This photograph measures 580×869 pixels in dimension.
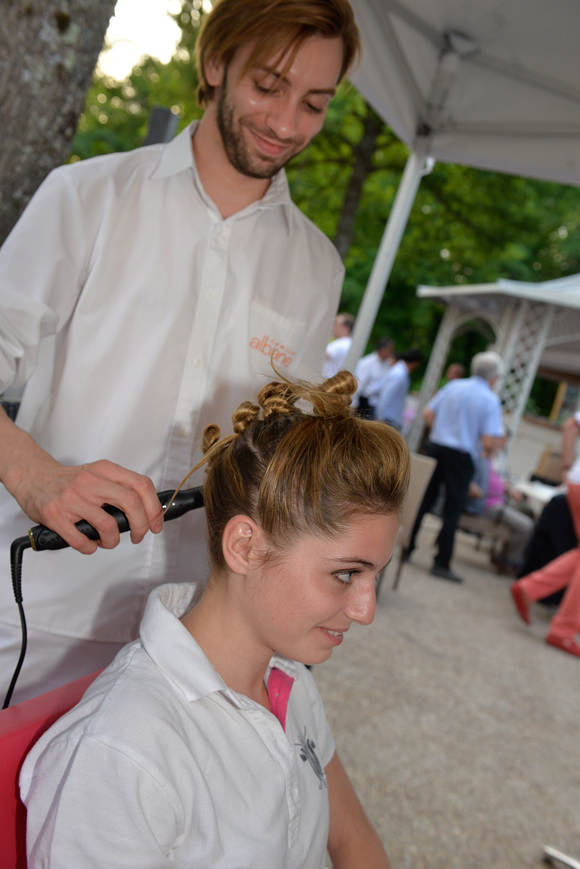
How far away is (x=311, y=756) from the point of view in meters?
1.19

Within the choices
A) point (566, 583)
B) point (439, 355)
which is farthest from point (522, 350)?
point (566, 583)

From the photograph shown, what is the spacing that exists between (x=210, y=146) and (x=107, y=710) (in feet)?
3.89

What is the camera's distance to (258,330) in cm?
153

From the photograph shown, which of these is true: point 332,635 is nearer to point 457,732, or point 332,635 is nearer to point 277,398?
point 277,398

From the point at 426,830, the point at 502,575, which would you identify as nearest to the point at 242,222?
the point at 426,830

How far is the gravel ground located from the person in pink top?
0.13m

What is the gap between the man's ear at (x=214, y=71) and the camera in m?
1.42

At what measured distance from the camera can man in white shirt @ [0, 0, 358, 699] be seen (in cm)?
127

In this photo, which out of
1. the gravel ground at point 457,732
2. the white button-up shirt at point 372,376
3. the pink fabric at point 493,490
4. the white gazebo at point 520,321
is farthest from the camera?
the white gazebo at point 520,321

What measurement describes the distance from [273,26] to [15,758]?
4.53 feet

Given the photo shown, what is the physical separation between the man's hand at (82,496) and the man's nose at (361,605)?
13.7 inches

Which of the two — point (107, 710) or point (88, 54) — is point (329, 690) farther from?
point (88, 54)

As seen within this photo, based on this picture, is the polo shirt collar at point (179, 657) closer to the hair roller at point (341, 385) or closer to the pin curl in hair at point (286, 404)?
the pin curl in hair at point (286, 404)

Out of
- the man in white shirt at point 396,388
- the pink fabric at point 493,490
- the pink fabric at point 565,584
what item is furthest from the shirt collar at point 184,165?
the man in white shirt at point 396,388
